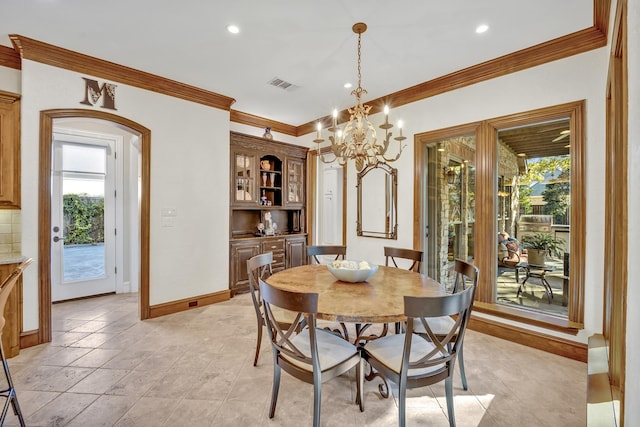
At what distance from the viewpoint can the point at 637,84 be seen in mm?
990

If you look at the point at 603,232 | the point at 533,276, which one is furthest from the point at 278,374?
the point at 533,276

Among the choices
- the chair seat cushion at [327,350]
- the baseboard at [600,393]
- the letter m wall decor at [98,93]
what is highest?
the letter m wall decor at [98,93]

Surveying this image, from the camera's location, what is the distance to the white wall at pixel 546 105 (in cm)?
252

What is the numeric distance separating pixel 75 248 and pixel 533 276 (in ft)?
20.4

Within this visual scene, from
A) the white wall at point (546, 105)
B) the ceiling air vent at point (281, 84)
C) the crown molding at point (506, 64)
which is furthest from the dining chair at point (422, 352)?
the ceiling air vent at point (281, 84)

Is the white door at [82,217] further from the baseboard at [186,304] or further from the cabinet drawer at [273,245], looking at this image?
the cabinet drawer at [273,245]

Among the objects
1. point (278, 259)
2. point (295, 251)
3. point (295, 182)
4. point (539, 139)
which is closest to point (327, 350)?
point (539, 139)

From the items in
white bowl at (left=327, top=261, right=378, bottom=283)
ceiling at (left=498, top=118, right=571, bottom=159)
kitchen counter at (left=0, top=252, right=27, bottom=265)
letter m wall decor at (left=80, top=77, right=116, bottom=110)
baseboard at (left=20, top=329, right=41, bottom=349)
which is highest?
letter m wall decor at (left=80, top=77, right=116, bottom=110)

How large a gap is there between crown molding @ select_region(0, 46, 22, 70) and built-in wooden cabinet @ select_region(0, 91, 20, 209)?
46cm

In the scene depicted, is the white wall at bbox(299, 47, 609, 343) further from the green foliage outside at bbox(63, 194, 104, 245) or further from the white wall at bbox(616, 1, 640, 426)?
the green foliage outside at bbox(63, 194, 104, 245)

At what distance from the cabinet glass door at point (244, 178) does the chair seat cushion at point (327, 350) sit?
3.09m

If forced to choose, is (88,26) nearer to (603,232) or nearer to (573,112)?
(573,112)

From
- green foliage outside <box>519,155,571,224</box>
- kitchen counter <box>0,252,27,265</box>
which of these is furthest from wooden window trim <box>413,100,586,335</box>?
kitchen counter <box>0,252,27,265</box>

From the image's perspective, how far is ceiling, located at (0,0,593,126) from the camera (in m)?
2.31
